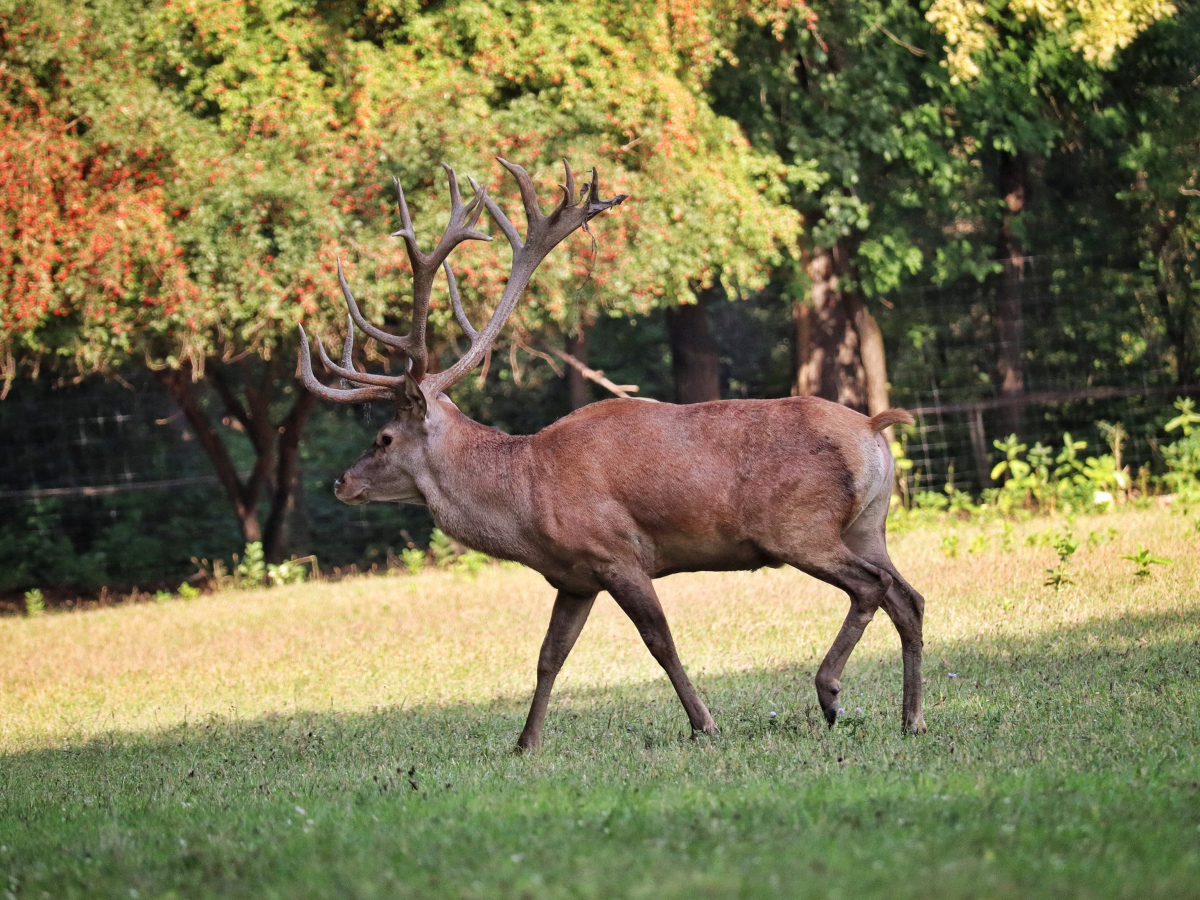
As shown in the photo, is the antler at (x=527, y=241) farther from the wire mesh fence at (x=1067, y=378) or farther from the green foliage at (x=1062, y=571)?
the wire mesh fence at (x=1067, y=378)

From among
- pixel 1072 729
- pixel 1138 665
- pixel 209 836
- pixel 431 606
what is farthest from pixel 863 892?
pixel 431 606

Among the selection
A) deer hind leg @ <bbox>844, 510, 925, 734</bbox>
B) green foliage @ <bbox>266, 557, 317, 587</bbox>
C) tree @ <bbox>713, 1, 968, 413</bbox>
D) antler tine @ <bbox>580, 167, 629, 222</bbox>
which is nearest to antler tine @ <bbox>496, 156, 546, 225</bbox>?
antler tine @ <bbox>580, 167, 629, 222</bbox>

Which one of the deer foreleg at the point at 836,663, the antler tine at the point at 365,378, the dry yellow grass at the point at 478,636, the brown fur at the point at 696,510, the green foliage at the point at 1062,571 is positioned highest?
the antler tine at the point at 365,378

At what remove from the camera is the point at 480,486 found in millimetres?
6922

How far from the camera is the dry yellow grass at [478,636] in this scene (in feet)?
29.7

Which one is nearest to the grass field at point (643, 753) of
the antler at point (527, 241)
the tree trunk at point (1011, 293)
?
the antler at point (527, 241)

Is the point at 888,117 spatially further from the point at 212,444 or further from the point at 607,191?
the point at 212,444

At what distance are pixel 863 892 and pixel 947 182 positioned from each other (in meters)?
15.3

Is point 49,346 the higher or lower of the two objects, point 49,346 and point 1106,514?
the higher

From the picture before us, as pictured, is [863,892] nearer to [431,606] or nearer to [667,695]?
[667,695]

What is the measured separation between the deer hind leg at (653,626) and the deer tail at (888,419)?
1304mm

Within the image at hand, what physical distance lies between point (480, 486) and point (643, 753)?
64.3 inches

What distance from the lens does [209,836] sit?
4707 millimetres

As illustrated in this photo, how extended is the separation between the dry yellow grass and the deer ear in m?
1.99
